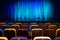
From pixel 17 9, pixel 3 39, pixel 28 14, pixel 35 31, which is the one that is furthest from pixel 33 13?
pixel 3 39

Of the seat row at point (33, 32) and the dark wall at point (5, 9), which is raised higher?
the dark wall at point (5, 9)

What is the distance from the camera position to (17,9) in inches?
599

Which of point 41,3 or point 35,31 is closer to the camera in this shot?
point 35,31

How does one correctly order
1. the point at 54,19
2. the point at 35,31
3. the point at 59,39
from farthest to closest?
1. the point at 54,19
2. the point at 35,31
3. the point at 59,39

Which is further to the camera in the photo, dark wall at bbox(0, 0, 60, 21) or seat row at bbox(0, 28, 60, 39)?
dark wall at bbox(0, 0, 60, 21)

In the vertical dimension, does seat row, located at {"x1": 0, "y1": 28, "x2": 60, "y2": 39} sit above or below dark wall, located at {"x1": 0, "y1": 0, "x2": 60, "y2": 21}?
below

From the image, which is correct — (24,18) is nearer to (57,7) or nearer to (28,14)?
(28,14)

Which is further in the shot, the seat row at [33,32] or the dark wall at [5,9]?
the dark wall at [5,9]

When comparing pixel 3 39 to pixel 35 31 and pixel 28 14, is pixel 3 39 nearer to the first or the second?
pixel 35 31

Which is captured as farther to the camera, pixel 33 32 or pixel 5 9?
pixel 5 9

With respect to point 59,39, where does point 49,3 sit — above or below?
above

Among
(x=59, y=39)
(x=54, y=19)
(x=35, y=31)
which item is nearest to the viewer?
(x=59, y=39)

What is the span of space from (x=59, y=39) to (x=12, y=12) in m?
11.4

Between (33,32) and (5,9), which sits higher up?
(5,9)
